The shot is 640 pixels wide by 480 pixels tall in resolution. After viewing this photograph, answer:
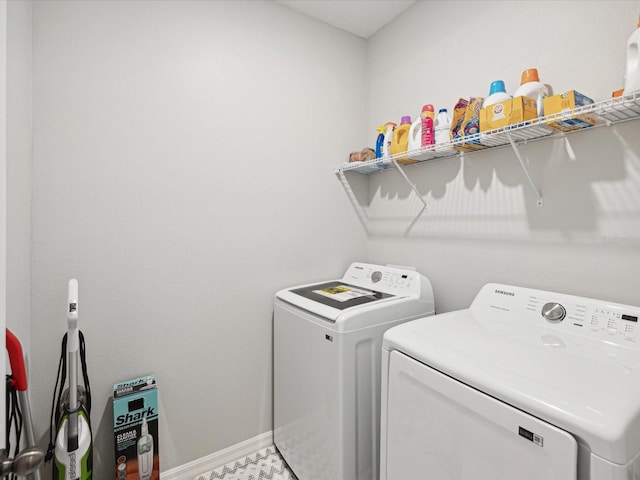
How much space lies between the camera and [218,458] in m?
1.81

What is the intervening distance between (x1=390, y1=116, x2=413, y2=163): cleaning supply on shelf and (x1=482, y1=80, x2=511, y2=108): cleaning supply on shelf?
1.49ft

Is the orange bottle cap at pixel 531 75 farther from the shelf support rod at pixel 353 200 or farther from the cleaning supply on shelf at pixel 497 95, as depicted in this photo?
the shelf support rod at pixel 353 200

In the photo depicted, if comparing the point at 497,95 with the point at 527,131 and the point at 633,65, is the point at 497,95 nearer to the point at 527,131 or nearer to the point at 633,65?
the point at 527,131

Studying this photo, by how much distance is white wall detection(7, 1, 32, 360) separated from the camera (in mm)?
1043

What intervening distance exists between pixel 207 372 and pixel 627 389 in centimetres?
171

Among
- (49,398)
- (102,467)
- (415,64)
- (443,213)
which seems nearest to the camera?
(49,398)

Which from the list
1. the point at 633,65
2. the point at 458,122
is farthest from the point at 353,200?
the point at 633,65

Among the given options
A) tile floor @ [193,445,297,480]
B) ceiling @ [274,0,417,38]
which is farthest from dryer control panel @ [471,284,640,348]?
ceiling @ [274,0,417,38]

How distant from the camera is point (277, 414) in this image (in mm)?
1921

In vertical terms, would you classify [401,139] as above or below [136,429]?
above

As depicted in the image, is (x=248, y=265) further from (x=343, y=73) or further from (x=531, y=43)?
(x=531, y=43)

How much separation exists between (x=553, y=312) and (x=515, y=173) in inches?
25.1

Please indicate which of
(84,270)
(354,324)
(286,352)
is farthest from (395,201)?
(84,270)

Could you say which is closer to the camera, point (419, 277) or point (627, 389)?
point (627, 389)
